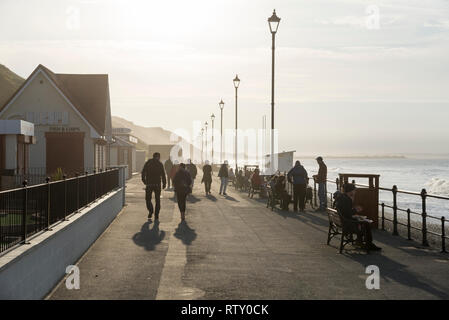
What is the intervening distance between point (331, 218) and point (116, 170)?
32.3 feet

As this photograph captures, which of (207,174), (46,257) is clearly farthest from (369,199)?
(207,174)

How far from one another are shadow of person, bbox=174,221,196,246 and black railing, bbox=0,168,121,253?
2.39m

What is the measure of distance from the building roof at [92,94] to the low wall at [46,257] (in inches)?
953

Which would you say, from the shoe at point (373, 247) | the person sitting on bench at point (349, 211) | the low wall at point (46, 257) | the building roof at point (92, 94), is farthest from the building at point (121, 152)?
the shoe at point (373, 247)

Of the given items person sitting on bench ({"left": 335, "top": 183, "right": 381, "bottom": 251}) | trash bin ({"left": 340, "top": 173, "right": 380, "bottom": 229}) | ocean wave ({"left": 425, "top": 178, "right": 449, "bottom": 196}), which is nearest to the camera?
person sitting on bench ({"left": 335, "top": 183, "right": 381, "bottom": 251})

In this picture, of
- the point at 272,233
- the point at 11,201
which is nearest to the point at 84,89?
the point at 272,233

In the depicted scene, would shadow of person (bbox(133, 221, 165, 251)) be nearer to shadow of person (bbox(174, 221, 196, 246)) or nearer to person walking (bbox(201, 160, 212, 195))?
shadow of person (bbox(174, 221, 196, 246))

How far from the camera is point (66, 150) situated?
1310 inches

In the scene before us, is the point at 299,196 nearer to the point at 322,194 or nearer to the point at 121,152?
the point at 322,194

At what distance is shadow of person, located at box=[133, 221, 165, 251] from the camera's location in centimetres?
1199

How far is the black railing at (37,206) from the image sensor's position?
6496 mm

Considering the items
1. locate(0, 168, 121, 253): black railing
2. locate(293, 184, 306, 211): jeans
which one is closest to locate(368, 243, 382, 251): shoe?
locate(0, 168, 121, 253): black railing

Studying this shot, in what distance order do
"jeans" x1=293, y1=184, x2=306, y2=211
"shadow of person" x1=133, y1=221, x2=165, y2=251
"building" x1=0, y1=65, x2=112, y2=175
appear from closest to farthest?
1. "shadow of person" x1=133, y1=221, x2=165, y2=251
2. "jeans" x1=293, y1=184, x2=306, y2=211
3. "building" x1=0, y1=65, x2=112, y2=175
